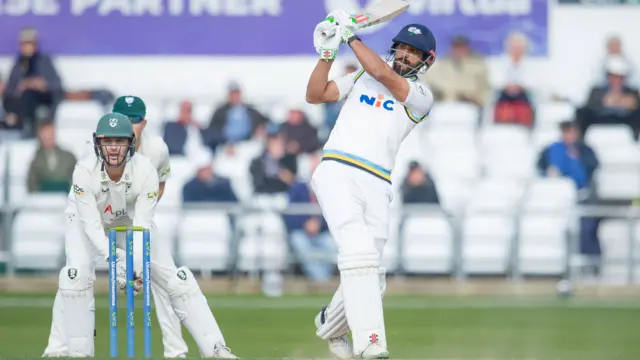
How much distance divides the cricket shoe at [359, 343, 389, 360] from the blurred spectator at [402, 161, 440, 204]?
22.6 feet

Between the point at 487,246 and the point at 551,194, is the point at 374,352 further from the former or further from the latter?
the point at 551,194

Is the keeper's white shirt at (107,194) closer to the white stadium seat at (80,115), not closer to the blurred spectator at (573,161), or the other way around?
the white stadium seat at (80,115)

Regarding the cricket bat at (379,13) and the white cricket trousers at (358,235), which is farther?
the cricket bat at (379,13)

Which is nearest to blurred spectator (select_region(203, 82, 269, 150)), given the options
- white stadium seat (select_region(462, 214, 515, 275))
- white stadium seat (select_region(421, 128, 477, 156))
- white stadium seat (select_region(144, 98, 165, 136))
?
white stadium seat (select_region(144, 98, 165, 136))

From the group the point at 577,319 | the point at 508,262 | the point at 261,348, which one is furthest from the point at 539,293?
the point at 261,348

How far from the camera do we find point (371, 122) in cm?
768

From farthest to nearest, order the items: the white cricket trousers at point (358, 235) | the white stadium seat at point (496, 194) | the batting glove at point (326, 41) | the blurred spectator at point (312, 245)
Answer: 1. the white stadium seat at point (496, 194)
2. the blurred spectator at point (312, 245)
3. the batting glove at point (326, 41)
4. the white cricket trousers at point (358, 235)

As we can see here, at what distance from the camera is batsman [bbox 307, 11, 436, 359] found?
736 centimetres

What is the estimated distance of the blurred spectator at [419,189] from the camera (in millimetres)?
14062

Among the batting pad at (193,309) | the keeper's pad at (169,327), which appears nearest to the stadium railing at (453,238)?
the keeper's pad at (169,327)

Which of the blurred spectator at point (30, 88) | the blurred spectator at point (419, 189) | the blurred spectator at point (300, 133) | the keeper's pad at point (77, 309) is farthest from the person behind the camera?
the blurred spectator at point (30, 88)

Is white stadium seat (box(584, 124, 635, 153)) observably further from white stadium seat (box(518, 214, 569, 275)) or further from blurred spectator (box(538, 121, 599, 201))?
white stadium seat (box(518, 214, 569, 275))

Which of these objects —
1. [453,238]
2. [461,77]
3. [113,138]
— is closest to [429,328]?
[453,238]

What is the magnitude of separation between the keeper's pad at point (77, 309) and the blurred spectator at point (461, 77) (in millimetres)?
8043
